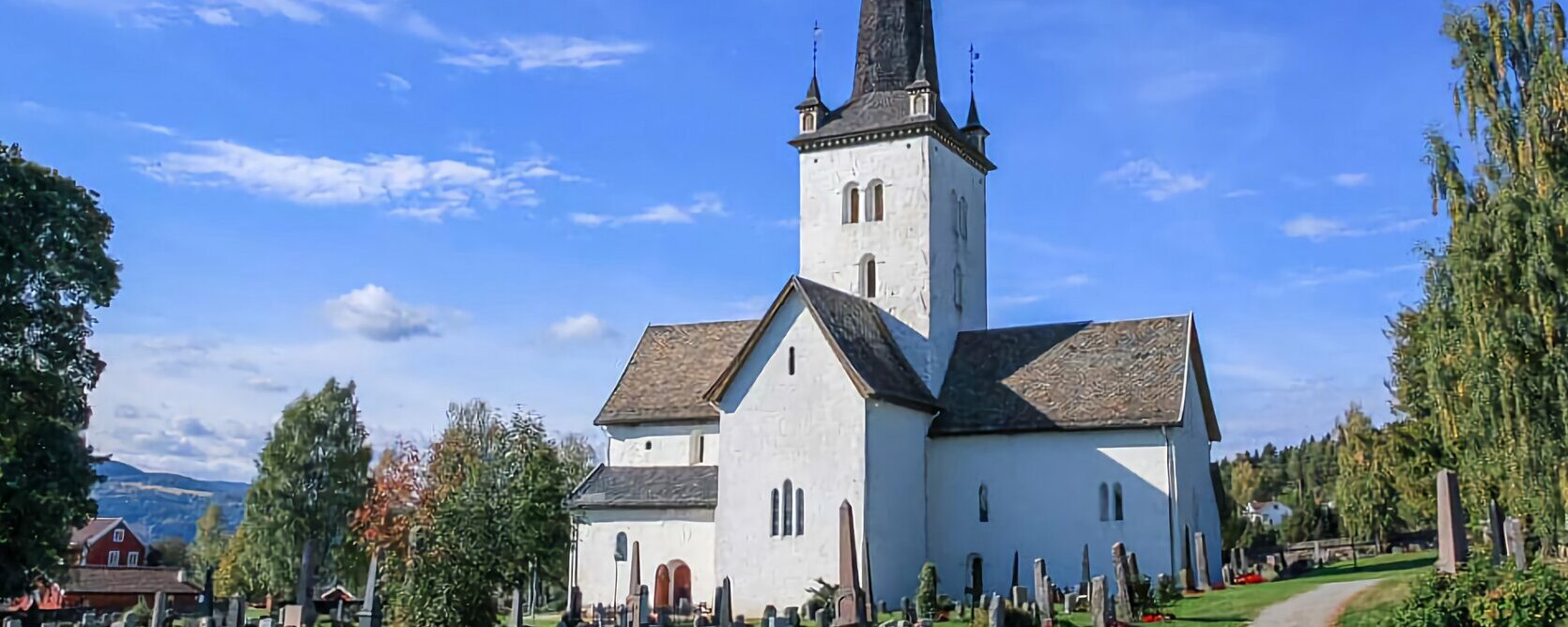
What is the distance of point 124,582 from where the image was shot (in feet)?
211

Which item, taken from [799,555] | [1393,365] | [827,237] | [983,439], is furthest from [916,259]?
[1393,365]

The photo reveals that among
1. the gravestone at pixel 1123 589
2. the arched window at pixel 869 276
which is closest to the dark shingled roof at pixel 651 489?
the arched window at pixel 869 276

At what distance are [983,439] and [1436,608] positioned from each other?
21325mm

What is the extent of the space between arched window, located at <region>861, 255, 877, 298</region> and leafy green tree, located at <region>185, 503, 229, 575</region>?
4231 centimetres

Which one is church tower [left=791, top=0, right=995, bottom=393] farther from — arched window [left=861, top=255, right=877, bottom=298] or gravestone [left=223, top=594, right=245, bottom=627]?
gravestone [left=223, top=594, right=245, bottom=627]

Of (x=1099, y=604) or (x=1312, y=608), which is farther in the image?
→ (x=1312, y=608)

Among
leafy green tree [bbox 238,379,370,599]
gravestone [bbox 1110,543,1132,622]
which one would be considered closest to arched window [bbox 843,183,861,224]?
gravestone [bbox 1110,543,1132,622]

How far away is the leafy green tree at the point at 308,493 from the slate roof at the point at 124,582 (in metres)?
6.13

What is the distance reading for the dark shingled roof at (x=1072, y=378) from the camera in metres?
38.8

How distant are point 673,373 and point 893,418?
976 cm

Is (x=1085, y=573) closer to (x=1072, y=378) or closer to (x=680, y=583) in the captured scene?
(x=1072, y=378)

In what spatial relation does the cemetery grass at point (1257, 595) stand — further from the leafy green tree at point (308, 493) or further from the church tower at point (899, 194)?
the leafy green tree at point (308, 493)

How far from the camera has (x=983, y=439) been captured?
133 feet

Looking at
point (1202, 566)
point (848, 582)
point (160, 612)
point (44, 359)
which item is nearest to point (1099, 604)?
point (848, 582)
